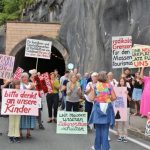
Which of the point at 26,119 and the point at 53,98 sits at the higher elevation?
the point at 53,98

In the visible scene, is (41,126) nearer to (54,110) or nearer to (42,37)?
(54,110)

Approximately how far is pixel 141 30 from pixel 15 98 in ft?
39.4

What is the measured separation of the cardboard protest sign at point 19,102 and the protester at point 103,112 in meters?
2.99

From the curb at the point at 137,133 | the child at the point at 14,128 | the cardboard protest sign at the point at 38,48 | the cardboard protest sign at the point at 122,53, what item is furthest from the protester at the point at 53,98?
the child at the point at 14,128

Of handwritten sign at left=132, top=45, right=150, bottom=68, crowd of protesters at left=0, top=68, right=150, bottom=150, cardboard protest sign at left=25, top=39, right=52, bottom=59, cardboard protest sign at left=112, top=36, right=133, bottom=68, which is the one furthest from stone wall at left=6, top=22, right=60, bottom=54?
handwritten sign at left=132, top=45, right=150, bottom=68

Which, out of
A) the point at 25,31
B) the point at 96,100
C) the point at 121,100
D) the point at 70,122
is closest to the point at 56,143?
the point at 70,122

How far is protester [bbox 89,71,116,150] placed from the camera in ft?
35.0

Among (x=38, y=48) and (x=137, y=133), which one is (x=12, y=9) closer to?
(x=38, y=48)

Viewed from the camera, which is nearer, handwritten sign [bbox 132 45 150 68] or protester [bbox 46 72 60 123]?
handwritten sign [bbox 132 45 150 68]

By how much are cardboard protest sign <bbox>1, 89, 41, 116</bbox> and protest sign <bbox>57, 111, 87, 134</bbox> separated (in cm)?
67

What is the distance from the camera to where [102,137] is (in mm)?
10734

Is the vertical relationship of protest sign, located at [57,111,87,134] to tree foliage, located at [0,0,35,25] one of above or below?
below

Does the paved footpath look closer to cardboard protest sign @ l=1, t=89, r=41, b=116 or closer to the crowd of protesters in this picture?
the crowd of protesters

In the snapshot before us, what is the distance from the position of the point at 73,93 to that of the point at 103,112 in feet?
17.1
